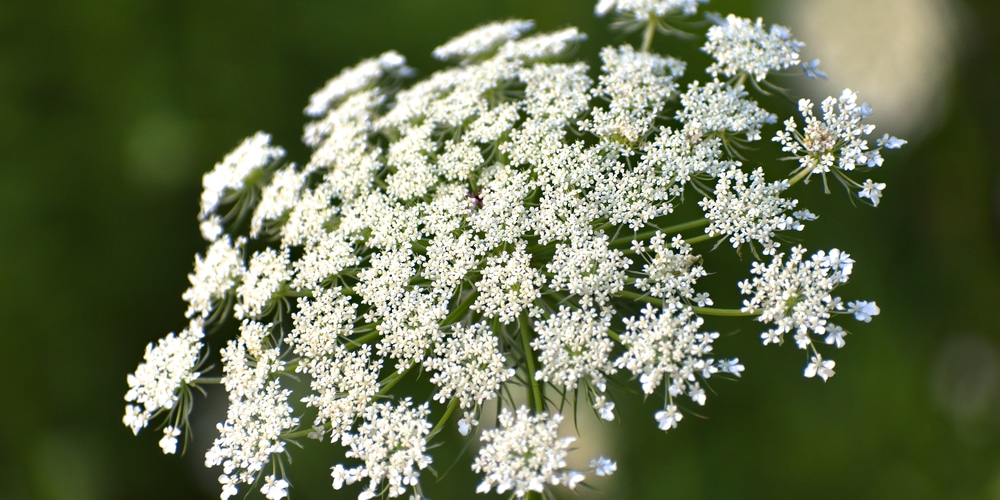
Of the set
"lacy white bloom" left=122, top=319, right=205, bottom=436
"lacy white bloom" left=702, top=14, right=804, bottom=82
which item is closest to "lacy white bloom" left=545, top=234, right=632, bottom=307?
"lacy white bloom" left=702, top=14, right=804, bottom=82

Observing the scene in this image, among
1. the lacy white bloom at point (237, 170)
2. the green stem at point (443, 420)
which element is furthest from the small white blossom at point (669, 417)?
the lacy white bloom at point (237, 170)

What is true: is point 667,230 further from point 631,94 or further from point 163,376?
point 163,376

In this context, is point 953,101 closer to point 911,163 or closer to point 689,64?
point 911,163

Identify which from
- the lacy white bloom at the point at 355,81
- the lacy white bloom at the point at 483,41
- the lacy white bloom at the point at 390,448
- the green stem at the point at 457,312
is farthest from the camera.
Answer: the lacy white bloom at the point at 355,81

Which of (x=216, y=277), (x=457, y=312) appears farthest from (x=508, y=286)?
(x=216, y=277)

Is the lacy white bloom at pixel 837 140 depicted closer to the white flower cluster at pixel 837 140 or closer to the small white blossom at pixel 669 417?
the white flower cluster at pixel 837 140

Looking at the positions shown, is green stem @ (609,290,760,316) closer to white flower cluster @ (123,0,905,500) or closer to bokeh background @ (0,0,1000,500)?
white flower cluster @ (123,0,905,500)

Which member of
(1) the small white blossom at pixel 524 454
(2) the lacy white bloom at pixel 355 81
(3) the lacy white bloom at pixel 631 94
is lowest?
(1) the small white blossom at pixel 524 454
